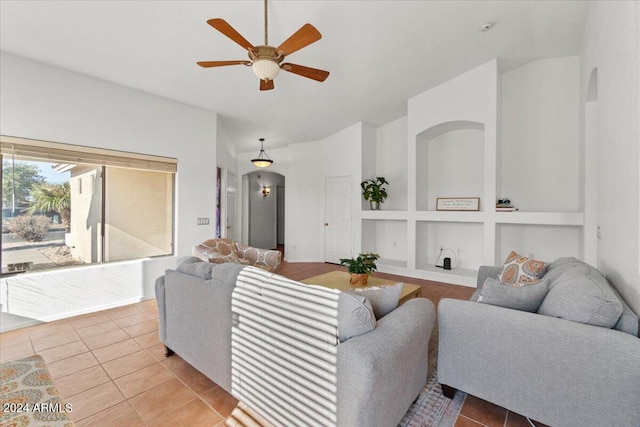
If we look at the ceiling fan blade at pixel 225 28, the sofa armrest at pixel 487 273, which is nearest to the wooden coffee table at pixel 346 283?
the sofa armrest at pixel 487 273

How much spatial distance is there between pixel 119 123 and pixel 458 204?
218 inches

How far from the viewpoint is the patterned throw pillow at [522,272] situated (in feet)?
8.20

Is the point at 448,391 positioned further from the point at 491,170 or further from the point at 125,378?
the point at 491,170

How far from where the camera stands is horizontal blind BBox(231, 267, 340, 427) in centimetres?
137

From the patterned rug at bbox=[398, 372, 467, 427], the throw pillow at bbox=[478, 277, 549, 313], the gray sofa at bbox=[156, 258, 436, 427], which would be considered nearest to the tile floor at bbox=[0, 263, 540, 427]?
the patterned rug at bbox=[398, 372, 467, 427]

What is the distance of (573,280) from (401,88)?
406 cm

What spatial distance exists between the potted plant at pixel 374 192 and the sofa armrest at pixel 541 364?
4107mm

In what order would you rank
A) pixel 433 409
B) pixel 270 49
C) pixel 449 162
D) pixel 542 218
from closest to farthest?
pixel 433 409 < pixel 270 49 < pixel 542 218 < pixel 449 162

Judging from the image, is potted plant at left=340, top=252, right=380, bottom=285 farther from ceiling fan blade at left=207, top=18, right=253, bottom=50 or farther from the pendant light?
the pendant light

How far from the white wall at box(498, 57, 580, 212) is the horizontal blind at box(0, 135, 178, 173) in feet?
17.5

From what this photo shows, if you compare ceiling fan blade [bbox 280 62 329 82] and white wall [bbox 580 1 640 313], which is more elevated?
ceiling fan blade [bbox 280 62 329 82]

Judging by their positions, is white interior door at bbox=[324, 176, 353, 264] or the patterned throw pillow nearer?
the patterned throw pillow

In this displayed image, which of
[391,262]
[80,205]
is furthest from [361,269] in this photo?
[80,205]

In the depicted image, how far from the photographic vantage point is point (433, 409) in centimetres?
180
